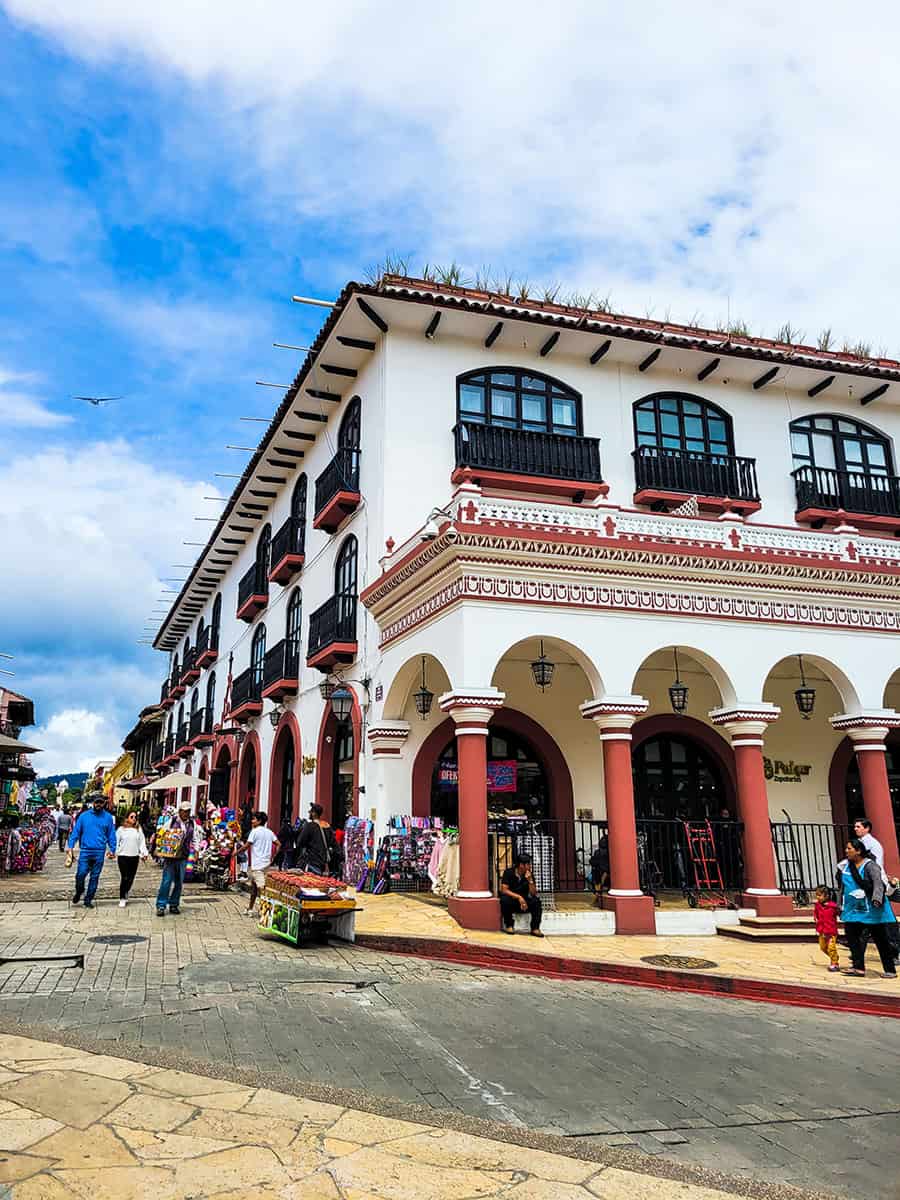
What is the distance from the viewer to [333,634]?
17625 mm

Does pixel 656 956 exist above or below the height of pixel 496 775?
below

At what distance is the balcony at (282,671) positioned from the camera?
67.9 ft

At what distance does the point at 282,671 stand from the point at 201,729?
12.2 meters

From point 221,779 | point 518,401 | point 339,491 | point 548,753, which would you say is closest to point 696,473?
point 518,401

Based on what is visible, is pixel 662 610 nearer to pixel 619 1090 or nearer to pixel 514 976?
pixel 514 976

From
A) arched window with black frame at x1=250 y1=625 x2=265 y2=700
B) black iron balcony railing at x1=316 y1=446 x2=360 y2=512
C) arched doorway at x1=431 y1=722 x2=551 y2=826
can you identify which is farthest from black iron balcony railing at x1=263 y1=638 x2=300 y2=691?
arched doorway at x1=431 y1=722 x2=551 y2=826

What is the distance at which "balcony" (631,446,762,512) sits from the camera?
17.1 metres

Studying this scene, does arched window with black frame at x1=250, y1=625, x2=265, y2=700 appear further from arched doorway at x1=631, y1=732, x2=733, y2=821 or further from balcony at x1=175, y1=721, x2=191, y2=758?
arched doorway at x1=631, y1=732, x2=733, y2=821

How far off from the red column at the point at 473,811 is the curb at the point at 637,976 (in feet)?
3.88

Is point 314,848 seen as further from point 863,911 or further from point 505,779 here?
point 863,911

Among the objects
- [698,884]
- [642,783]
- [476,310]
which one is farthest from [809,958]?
[476,310]

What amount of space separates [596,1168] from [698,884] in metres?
10.1

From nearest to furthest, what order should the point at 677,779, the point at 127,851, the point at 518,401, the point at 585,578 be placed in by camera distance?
1. the point at 585,578
2. the point at 127,851
3. the point at 518,401
4. the point at 677,779

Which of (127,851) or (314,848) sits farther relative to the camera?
(127,851)
